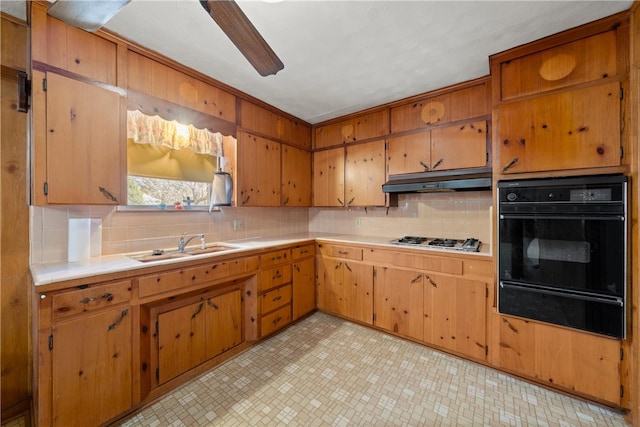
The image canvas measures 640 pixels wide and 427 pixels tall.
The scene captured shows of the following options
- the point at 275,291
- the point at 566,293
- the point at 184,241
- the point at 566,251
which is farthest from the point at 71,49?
the point at 566,293

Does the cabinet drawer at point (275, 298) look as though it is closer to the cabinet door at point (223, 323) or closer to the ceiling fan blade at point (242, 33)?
the cabinet door at point (223, 323)

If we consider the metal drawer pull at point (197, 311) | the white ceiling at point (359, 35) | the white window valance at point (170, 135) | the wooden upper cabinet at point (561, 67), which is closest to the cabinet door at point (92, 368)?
the metal drawer pull at point (197, 311)

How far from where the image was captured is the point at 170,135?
2.35m

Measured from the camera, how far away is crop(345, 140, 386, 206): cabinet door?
306 centimetres

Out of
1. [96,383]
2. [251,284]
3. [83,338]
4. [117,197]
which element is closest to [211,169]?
[117,197]

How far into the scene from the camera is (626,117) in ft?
5.31

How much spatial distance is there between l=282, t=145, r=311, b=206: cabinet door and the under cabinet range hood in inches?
45.4

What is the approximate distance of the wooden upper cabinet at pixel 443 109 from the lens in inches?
95.3

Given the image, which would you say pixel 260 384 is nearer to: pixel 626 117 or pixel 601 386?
pixel 601 386

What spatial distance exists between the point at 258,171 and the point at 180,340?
1.78 metres

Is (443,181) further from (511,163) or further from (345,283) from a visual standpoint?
(345,283)

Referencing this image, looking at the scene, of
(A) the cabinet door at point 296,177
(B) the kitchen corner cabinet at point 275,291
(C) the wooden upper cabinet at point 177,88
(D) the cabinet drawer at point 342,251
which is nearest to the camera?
(C) the wooden upper cabinet at point 177,88

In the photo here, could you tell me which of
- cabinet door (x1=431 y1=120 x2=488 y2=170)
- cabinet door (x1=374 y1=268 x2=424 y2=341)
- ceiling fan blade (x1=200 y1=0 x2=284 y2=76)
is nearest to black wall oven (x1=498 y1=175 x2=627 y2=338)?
cabinet door (x1=431 y1=120 x2=488 y2=170)

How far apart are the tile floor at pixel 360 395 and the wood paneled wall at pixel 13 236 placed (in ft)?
2.66
